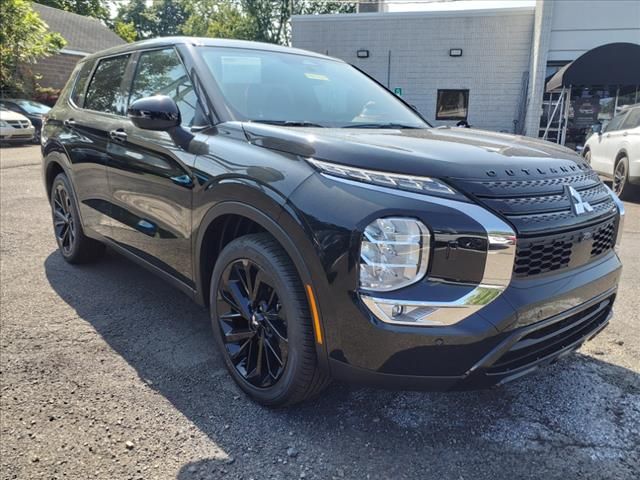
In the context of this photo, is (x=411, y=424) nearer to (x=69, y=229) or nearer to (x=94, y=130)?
(x=94, y=130)

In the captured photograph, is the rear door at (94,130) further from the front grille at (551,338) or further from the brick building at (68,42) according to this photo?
the brick building at (68,42)

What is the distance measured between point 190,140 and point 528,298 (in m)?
1.87

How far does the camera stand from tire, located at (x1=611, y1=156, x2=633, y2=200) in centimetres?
854

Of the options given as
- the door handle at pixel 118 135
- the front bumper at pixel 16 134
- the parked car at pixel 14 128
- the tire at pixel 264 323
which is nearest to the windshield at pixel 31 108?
the parked car at pixel 14 128

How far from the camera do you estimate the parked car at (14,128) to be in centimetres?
1571

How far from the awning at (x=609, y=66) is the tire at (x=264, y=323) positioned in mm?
14523

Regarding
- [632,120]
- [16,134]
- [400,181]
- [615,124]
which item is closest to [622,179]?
[632,120]

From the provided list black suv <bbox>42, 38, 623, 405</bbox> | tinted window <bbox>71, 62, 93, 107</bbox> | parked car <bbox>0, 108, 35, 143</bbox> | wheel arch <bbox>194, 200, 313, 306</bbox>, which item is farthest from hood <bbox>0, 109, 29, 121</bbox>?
wheel arch <bbox>194, 200, 313, 306</bbox>

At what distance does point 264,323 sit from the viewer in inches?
97.4

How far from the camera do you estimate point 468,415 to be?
254cm

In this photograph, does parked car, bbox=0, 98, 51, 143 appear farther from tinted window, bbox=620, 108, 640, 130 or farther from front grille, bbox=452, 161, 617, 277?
front grille, bbox=452, 161, 617, 277

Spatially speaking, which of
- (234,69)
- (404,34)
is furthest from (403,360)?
(404,34)

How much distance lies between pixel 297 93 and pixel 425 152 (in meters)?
1.24

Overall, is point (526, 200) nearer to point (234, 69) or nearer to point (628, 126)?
point (234, 69)
